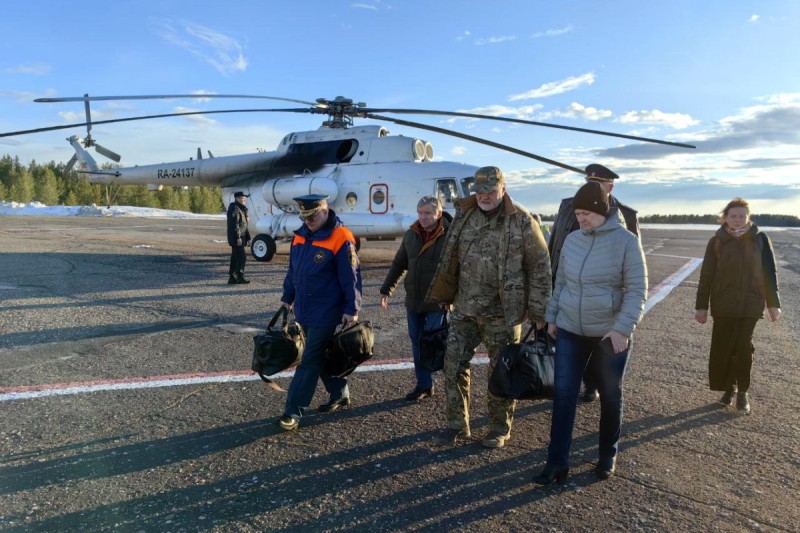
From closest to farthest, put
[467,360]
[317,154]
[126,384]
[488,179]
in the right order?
[488,179]
[467,360]
[126,384]
[317,154]

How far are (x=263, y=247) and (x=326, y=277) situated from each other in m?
10.1

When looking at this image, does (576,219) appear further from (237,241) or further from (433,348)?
(237,241)

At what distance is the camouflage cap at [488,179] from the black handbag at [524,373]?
106 cm

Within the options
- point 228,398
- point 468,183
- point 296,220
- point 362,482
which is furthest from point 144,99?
point 362,482

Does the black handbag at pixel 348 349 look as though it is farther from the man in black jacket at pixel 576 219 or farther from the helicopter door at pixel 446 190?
the helicopter door at pixel 446 190

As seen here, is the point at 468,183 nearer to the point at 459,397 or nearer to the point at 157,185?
the point at 459,397

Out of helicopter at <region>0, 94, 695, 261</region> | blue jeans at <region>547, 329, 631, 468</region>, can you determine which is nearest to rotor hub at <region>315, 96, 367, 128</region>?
helicopter at <region>0, 94, 695, 261</region>

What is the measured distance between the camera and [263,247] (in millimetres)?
13719

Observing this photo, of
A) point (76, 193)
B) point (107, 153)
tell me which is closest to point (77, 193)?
point (76, 193)

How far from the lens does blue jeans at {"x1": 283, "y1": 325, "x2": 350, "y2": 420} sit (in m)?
4.04

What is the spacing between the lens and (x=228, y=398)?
457 cm

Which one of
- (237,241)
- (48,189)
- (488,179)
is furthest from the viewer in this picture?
(48,189)

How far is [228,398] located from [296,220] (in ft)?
29.2

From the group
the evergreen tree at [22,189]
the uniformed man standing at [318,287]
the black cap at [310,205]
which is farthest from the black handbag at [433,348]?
the evergreen tree at [22,189]
